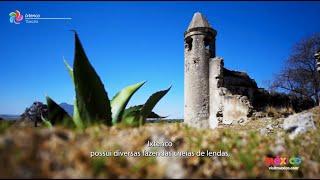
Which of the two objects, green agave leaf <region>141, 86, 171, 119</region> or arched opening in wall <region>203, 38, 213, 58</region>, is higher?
arched opening in wall <region>203, 38, 213, 58</region>

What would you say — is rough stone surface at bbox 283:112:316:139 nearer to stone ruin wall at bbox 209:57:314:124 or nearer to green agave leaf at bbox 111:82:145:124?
green agave leaf at bbox 111:82:145:124

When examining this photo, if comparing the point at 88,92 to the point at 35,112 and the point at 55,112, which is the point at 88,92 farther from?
the point at 35,112

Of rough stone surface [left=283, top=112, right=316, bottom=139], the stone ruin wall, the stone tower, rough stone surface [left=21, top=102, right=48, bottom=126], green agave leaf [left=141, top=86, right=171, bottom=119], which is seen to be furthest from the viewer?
the stone tower

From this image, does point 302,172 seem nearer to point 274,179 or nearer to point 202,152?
point 274,179

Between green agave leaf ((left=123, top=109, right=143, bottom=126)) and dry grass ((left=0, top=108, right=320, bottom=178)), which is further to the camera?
green agave leaf ((left=123, top=109, right=143, bottom=126))

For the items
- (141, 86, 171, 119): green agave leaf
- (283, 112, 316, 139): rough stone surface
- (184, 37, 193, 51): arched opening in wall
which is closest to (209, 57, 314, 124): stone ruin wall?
(184, 37, 193, 51): arched opening in wall

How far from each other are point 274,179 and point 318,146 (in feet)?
4.78

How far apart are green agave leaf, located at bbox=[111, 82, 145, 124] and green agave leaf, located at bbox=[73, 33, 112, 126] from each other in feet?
1.20

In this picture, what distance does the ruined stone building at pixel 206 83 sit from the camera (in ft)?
52.6

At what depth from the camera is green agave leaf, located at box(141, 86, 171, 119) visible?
11.0ft

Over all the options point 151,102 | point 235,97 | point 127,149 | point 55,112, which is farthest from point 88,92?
point 235,97

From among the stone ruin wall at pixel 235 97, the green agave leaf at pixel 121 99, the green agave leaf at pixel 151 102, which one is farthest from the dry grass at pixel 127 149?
the stone ruin wall at pixel 235 97

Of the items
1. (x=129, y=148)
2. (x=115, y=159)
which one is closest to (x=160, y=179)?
(x=115, y=159)

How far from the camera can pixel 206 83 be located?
16703 mm
